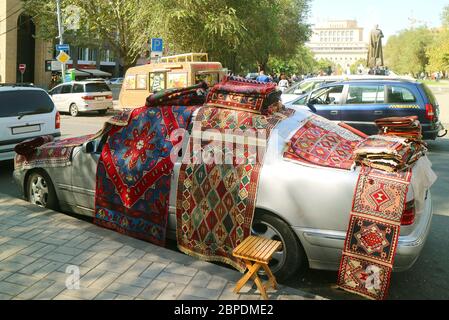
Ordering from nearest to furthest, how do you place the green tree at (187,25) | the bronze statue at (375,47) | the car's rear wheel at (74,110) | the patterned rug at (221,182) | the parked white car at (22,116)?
the patterned rug at (221,182), the parked white car at (22,116), the car's rear wheel at (74,110), the green tree at (187,25), the bronze statue at (375,47)

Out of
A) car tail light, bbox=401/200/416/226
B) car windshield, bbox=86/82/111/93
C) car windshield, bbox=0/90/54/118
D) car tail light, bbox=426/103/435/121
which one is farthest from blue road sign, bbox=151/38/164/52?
car tail light, bbox=401/200/416/226

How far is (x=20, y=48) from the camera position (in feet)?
159

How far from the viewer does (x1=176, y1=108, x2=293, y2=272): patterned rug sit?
435cm

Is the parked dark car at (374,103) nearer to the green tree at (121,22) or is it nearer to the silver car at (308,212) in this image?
the silver car at (308,212)

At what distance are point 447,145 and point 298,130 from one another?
9.05 m

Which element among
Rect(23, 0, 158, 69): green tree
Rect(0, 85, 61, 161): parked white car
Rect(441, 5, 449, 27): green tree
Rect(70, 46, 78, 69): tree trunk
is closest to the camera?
Rect(0, 85, 61, 161): parked white car

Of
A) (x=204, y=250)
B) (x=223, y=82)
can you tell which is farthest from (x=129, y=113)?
(x=204, y=250)

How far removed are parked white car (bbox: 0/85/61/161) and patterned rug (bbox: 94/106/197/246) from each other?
13.6 feet

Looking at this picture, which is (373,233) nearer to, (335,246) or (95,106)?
(335,246)

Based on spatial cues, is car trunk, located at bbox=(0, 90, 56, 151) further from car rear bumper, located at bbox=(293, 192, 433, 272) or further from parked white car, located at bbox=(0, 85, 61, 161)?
car rear bumper, located at bbox=(293, 192, 433, 272)

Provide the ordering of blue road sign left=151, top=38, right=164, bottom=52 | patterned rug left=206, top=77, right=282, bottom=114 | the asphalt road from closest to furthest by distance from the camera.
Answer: the asphalt road → patterned rug left=206, top=77, right=282, bottom=114 → blue road sign left=151, top=38, right=164, bottom=52

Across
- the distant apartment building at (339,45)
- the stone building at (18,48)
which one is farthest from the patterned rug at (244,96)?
the distant apartment building at (339,45)

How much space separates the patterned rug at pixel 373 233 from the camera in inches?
149
